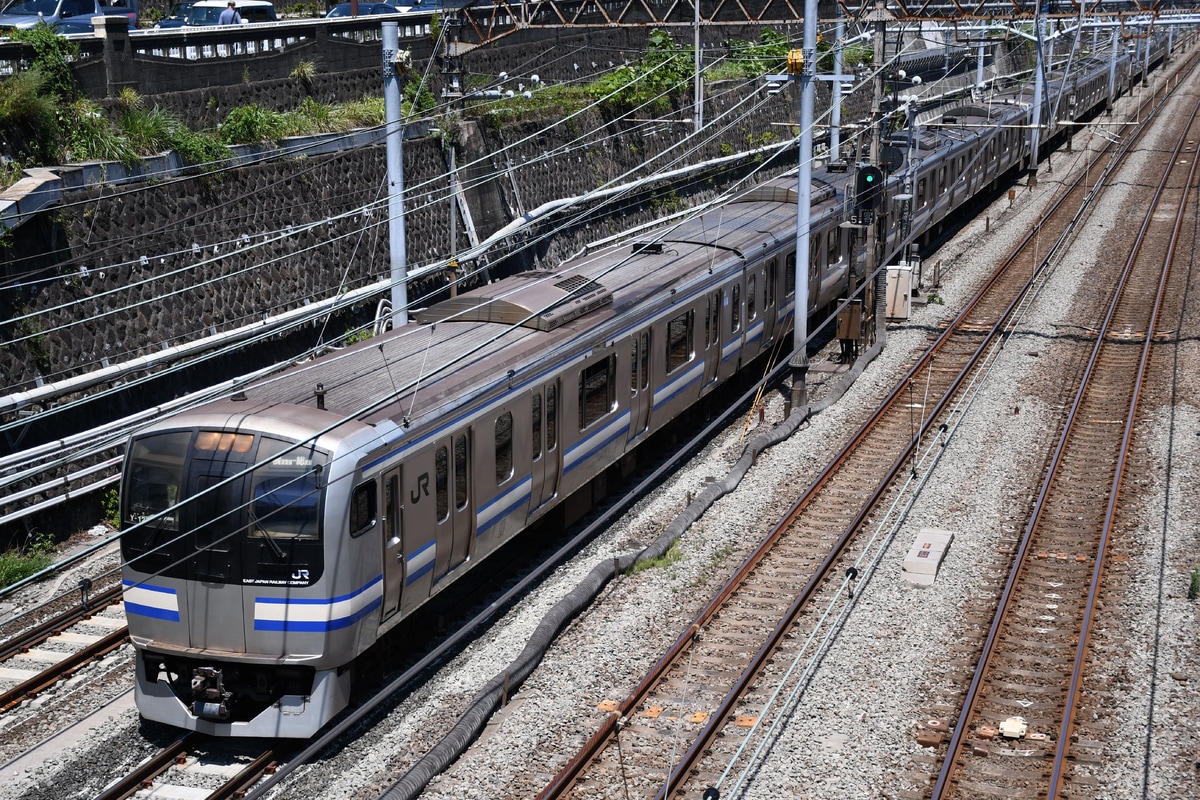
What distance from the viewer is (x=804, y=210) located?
19703 millimetres

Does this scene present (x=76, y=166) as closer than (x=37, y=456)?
No

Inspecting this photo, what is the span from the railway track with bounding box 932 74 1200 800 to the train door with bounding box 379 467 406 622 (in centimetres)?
446

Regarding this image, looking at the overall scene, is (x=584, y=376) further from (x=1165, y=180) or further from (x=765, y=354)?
(x=1165, y=180)

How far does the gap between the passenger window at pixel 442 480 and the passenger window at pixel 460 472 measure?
0.15m

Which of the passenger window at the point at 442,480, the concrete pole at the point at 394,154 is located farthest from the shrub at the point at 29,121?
the passenger window at the point at 442,480

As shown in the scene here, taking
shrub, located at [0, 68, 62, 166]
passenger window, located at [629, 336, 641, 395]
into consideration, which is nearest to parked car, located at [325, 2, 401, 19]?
shrub, located at [0, 68, 62, 166]

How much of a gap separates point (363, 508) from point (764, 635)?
424 cm

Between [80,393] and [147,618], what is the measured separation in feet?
23.4

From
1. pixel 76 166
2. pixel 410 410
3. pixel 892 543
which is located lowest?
pixel 892 543

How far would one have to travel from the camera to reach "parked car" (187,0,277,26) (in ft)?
102

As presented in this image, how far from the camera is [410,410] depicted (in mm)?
10516

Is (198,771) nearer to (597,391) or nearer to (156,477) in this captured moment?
(156,477)

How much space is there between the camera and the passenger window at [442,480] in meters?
11.0

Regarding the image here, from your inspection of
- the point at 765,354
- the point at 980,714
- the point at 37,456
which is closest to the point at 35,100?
the point at 37,456
